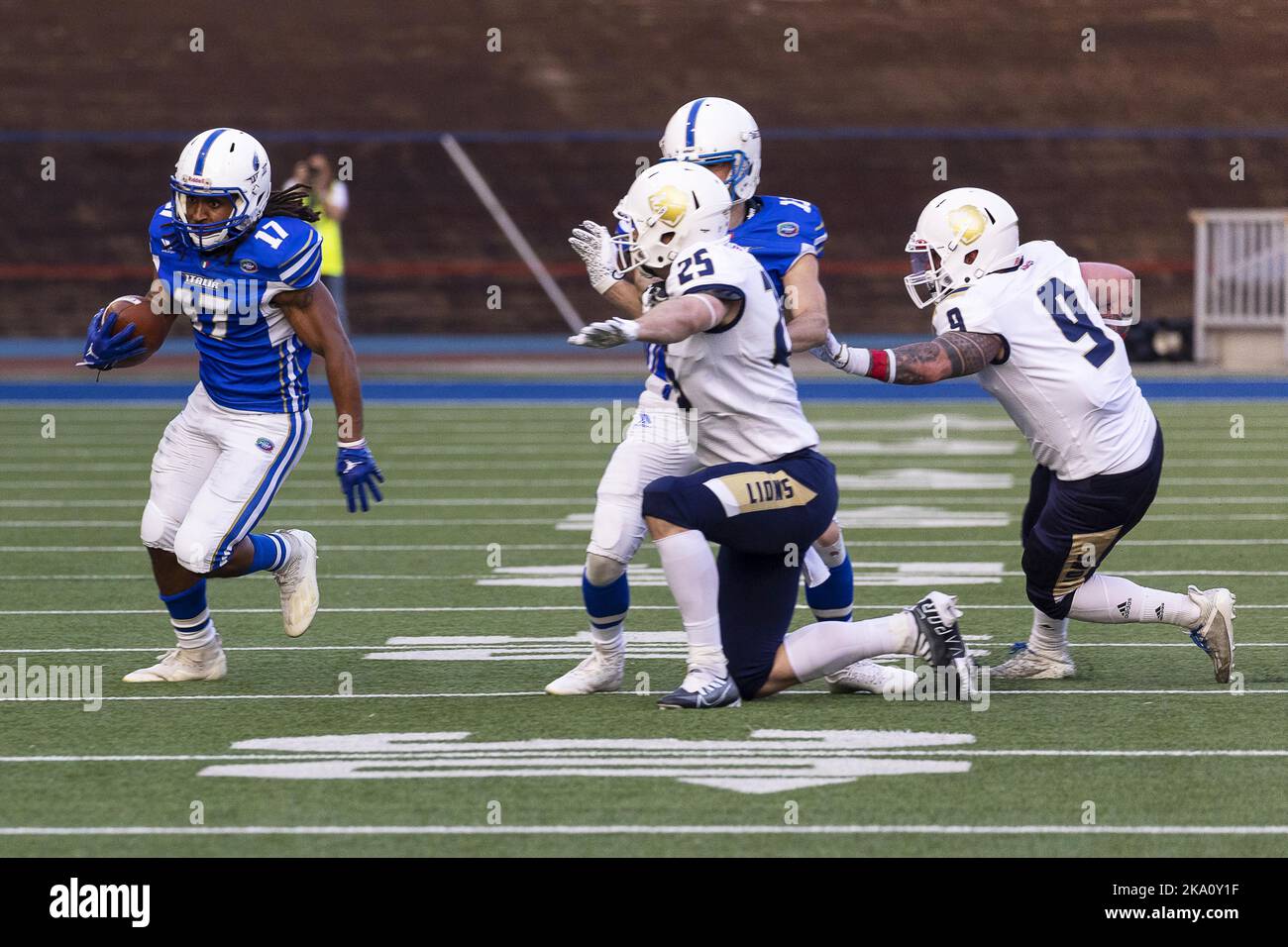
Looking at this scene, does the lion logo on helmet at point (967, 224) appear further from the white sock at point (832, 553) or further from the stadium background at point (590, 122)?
the stadium background at point (590, 122)

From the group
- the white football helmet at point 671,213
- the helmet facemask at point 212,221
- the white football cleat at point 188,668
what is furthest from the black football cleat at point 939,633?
the helmet facemask at point 212,221

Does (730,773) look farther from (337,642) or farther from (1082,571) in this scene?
(337,642)

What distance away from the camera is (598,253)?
5.99m

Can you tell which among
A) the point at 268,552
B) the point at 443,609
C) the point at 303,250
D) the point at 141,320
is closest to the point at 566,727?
the point at 268,552

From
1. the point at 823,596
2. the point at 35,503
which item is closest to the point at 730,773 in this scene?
the point at 823,596

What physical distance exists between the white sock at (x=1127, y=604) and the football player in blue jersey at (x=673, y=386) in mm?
596

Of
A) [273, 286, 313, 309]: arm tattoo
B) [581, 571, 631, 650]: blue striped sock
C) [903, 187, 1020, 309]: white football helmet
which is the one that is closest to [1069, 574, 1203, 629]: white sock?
[903, 187, 1020, 309]: white football helmet

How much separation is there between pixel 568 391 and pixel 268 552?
12.1 metres

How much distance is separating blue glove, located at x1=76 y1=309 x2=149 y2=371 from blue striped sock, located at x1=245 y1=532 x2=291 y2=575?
2.20 ft

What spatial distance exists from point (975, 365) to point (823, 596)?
36.9 inches

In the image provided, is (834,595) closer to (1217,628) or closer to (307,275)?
(1217,628)

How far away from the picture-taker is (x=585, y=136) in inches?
944

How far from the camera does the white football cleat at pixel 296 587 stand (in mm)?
6383

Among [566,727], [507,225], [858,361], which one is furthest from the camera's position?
[507,225]
